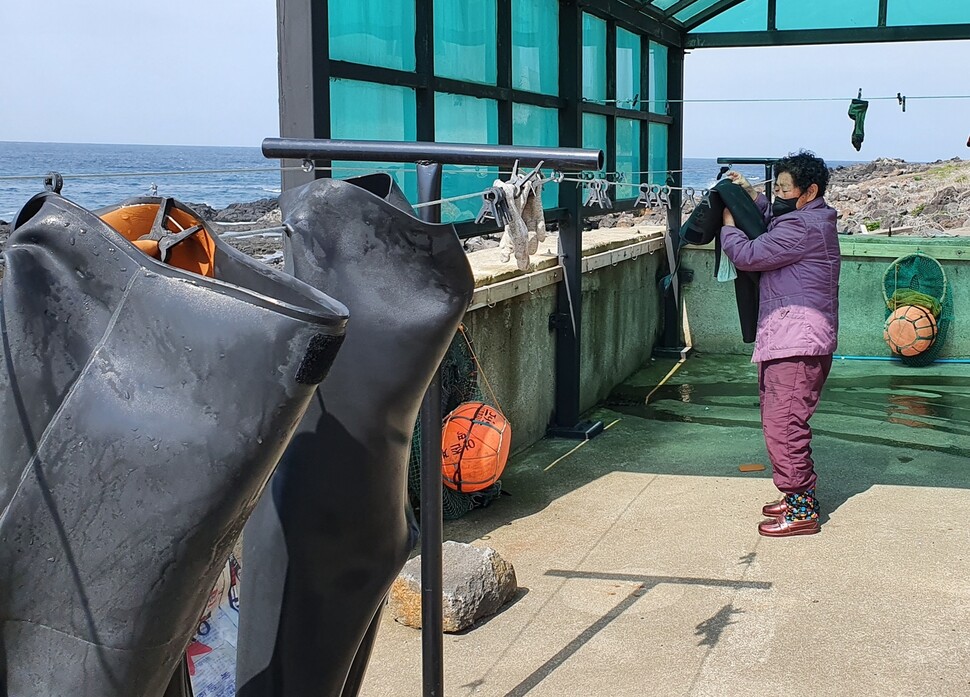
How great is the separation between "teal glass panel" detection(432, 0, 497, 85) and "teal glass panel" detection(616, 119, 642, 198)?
2611 mm

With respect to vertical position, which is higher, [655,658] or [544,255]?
[544,255]

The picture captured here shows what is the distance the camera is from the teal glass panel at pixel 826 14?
8.81m

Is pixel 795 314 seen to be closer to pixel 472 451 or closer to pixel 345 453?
pixel 472 451

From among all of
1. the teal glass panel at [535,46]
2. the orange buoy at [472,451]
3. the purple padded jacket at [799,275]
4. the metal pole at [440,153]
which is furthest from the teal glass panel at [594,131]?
the metal pole at [440,153]

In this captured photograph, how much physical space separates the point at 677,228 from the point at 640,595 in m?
6.32

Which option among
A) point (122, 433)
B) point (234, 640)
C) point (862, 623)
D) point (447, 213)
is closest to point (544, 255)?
point (447, 213)

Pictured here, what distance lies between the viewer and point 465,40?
19.4 ft

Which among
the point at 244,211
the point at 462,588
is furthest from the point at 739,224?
the point at 244,211

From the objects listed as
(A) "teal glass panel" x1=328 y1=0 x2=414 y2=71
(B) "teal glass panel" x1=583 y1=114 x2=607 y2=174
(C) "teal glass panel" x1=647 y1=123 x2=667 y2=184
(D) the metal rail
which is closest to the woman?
(A) "teal glass panel" x1=328 y1=0 x2=414 y2=71

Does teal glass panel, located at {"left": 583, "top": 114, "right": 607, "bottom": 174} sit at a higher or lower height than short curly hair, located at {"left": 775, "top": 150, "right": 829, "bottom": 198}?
higher

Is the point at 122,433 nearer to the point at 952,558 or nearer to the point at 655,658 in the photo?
the point at 655,658

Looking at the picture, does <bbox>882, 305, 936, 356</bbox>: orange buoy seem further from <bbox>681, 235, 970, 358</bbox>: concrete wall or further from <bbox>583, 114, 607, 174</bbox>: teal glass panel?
<bbox>583, 114, 607, 174</bbox>: teal glass panel

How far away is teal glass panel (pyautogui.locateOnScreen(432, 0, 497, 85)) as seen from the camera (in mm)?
5598

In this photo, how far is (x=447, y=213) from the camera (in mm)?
5637
